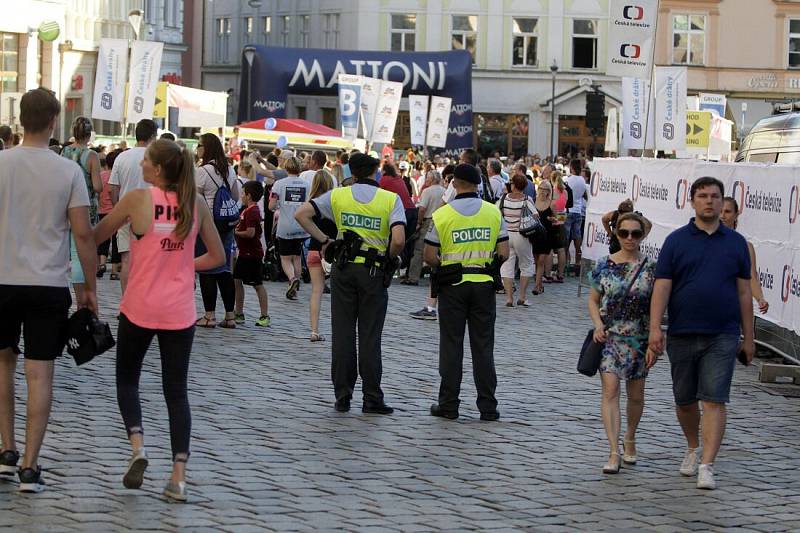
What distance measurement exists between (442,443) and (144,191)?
2.98m

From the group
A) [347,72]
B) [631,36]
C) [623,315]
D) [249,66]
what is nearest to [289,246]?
[631,36]

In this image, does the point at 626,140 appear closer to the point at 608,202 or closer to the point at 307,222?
the point at 608,202

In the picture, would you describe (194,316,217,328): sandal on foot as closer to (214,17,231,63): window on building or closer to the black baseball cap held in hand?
the black baseball cap held in hand

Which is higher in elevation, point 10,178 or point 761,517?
point 10,178

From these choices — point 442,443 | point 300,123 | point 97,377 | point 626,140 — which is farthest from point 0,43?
point 442,443

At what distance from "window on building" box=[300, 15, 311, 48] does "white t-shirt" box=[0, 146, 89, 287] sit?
6228 cm

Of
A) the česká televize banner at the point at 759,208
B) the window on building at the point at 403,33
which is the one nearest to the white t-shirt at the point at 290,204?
the česká televize banner at the point at 759,208

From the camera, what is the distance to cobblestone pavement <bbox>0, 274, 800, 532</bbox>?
8.03m

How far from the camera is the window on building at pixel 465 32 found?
68000 millimetres

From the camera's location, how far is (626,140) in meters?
Answer: 24.6

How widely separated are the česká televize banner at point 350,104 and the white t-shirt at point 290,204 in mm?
17186

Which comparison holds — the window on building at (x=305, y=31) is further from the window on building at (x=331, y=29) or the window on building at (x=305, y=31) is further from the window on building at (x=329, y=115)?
the window on building at (x=329, y=115)

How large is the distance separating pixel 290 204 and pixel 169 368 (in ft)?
34.5

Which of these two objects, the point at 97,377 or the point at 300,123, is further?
the point at 300,123
